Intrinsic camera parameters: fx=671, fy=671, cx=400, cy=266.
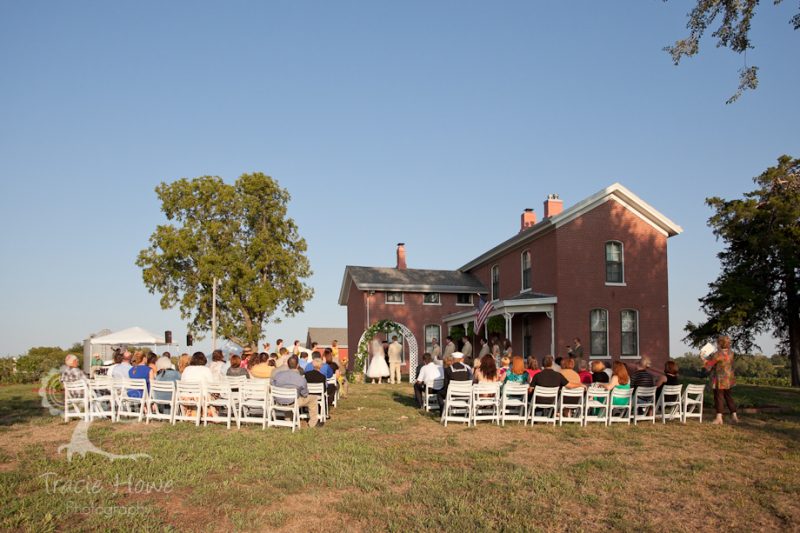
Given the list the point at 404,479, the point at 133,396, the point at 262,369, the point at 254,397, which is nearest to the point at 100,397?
the point at 133,396

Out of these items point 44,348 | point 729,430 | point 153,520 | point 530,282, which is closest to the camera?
point 153,520

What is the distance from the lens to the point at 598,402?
39.7ft

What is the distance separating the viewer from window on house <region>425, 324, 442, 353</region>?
32.5 metres

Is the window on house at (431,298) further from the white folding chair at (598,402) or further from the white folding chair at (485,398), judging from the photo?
the white folding chair at (485,398)

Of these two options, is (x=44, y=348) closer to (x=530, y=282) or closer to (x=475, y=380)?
(x=530, y=282)

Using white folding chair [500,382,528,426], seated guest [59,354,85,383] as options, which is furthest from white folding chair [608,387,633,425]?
seated guest [59,354,85,383]

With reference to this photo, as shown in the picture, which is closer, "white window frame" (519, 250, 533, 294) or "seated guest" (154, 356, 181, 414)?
"seated guest" (154, 356, 181, 414)

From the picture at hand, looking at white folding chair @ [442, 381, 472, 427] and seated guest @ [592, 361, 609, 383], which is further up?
seated guest @ [592, 361, 609, 383]

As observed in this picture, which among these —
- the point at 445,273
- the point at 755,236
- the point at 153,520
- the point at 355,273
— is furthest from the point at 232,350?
the point at 755,236

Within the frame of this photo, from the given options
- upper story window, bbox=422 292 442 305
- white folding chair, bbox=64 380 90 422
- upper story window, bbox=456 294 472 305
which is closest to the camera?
white folding chair, bbox=64 380 90 422

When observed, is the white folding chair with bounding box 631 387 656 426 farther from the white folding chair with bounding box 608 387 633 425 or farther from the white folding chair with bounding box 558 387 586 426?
the white folding chair with bounding box 558 387 586 426

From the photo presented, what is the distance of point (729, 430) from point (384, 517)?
7.84 m

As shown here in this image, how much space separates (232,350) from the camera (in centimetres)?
2462

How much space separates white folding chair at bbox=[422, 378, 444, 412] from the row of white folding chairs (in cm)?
110
